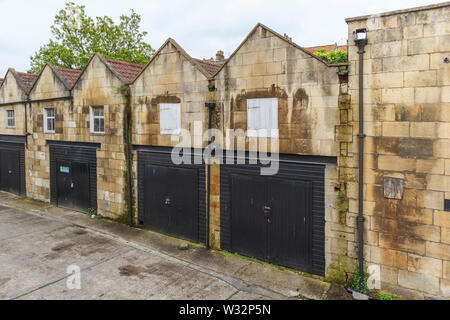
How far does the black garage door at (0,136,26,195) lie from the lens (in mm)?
19969

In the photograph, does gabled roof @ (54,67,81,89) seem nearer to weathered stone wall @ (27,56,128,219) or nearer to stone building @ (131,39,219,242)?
weathered stone wall @ (27,56,128,219)

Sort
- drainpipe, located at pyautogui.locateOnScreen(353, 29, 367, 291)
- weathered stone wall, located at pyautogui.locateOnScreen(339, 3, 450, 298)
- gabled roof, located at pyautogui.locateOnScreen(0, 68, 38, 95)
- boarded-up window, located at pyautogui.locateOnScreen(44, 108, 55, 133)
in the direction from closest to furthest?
weathered stone wall, located at pyautogui.locateOnScreen(339, 3, 450, 298), drainpipe, located at pyautogui.locateOnScreen(353, 29, 367, 291), boarded-up window, located at pyautogui.locateOnScreen(44, 108, 55, 133), gabled roof, located at pyautogui.locateOnScreen(0, 68, 38, 95)

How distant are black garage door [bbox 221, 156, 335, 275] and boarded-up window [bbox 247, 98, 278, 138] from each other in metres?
0.95

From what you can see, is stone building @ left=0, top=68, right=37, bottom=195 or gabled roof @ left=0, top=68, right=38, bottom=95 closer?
gabled roof @ left=0, top=68, right=38, bottom=95

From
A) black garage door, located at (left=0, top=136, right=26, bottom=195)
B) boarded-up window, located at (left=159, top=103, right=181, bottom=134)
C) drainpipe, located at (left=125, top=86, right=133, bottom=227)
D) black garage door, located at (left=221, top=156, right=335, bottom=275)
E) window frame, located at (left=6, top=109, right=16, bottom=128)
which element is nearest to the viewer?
black garage door, located at (left=221, top=156, right=335, bottom=275)

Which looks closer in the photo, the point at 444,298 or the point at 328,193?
the point at 444,298

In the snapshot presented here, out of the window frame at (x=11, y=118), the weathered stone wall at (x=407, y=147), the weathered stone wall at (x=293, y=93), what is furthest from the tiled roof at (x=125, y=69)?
the weathered stone wall at (x=407, y=147)

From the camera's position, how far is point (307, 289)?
905 centimetres

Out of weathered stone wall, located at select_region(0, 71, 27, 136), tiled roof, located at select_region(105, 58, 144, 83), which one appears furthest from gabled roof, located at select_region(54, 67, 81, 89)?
weathered stone wall, located at select_region(0, 71, 27, 136)

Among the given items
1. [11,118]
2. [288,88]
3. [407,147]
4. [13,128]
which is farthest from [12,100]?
[407,147]

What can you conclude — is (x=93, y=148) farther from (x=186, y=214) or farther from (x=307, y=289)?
(x=307, y=289)

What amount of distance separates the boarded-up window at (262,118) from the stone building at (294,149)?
0.11ft

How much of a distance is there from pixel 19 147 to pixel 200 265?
1538cm
